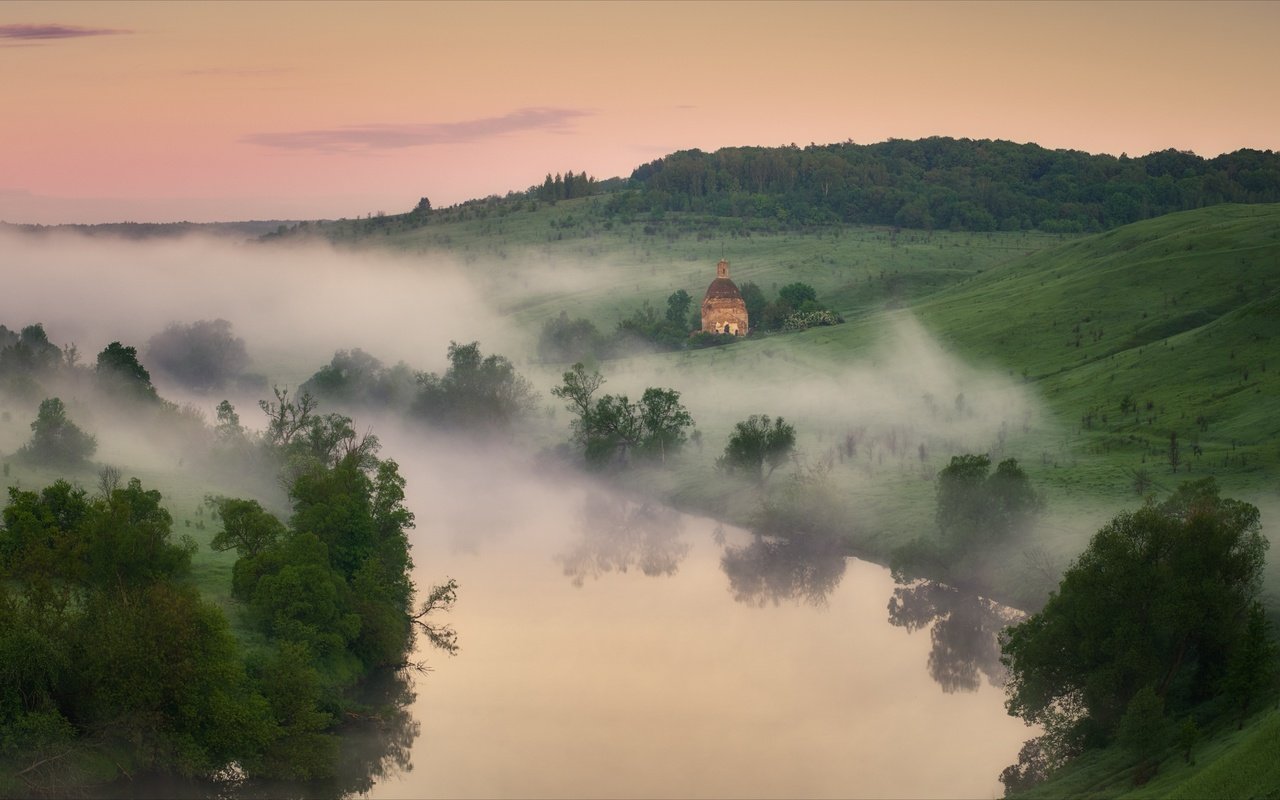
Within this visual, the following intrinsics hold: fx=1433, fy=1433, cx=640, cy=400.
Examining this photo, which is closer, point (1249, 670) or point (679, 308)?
point (1249, 670)

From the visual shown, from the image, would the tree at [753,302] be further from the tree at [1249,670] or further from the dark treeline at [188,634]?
the tree at [1249,670]

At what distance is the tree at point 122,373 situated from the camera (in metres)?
113

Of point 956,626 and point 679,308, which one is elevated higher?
point 679,308

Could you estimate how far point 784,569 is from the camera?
85.6 meters

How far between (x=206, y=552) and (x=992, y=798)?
40.9m

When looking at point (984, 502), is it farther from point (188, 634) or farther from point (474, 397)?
point (474, 397)

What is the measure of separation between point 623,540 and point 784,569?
1420 cm

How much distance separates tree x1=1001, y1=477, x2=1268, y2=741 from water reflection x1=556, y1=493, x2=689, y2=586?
3920cm

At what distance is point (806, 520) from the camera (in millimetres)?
91188

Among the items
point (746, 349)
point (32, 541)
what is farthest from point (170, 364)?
point (32, 541)

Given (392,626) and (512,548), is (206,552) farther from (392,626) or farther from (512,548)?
(512,548)

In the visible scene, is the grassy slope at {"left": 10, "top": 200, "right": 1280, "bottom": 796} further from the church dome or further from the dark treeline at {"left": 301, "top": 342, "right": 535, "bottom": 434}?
the dark treeline at {"left": 301, "top": 342, "right": 535, "bottom": 434}

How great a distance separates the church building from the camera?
168 m

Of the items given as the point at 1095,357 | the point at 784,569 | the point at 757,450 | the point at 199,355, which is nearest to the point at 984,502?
the point at 784,569
